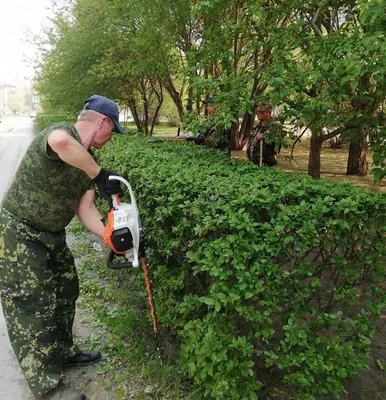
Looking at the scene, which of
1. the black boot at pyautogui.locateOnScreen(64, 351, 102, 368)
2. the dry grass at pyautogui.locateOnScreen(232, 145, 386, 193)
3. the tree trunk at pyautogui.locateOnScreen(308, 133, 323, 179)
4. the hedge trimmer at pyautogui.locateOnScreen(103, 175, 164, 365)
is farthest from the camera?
the dry grass at pyautogui.locateOnScreen(232, 145, 386, 193)

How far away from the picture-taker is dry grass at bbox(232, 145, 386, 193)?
9.73m

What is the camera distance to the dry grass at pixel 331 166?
9734 millimetres

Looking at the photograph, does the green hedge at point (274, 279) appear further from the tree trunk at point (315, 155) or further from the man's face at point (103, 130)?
the tree trunk at point (315, 155)

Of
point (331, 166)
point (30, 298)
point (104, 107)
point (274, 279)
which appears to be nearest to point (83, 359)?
point (30, 298)

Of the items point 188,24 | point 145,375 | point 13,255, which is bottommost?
point 145,375

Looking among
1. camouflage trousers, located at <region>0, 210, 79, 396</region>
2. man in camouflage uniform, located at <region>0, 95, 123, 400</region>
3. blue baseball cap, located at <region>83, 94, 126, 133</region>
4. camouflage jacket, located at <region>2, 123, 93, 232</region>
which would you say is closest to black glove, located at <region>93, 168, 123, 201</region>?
man in camouflage uniform, located at <region>0, 95, 123, 400</region>

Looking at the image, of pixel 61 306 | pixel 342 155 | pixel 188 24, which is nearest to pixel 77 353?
pixel 61 306

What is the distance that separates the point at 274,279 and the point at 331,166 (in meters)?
11.6

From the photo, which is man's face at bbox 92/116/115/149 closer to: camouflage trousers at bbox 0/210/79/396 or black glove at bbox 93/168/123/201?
black glove at bbox 93/168/123/201

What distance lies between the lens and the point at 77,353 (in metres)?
2.93

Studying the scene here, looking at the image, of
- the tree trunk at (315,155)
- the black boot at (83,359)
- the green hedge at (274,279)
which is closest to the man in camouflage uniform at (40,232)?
the black boot at (83,359)

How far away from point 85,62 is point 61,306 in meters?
10.1

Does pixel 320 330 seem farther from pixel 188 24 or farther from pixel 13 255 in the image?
pixel 188 24

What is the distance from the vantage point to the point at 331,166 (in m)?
13.0
